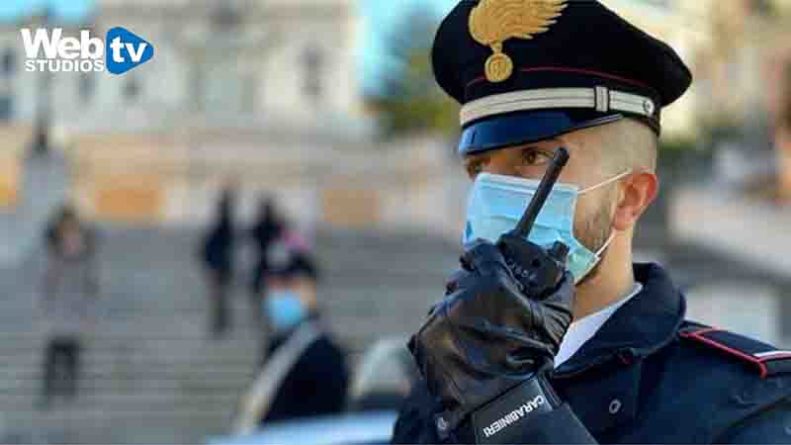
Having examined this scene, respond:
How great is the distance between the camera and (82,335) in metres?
15.1

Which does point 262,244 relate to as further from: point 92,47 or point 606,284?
point 606,284

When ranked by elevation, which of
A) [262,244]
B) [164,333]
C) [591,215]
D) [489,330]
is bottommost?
[164,333]

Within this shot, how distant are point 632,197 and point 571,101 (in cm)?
17

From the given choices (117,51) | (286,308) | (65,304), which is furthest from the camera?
(65,304)

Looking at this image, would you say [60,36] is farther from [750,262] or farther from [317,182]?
[317,182]

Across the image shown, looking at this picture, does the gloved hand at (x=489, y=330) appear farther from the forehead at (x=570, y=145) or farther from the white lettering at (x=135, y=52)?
the white lettering at (x=135, y=52)

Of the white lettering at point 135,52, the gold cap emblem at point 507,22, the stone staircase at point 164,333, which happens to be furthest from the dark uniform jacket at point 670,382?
the stone staircase at point 164,333

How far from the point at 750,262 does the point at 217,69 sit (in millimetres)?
19477

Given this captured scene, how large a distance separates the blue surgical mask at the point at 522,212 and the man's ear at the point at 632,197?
5 cm

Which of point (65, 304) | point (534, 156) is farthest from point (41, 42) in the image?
point (65, 304)

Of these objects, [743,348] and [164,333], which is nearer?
[743,348]

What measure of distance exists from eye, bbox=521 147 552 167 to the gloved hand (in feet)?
0.97

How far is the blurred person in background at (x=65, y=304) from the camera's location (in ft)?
46.3

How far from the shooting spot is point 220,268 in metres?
16.8
